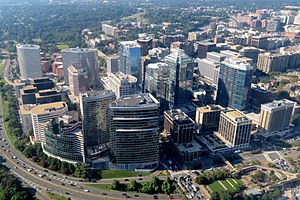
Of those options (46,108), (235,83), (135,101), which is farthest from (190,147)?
(46,108)

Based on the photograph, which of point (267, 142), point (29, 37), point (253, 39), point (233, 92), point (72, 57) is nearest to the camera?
point (267, 142)

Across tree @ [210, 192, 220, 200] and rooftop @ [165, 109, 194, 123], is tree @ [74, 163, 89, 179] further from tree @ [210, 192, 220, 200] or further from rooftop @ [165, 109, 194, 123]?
tree @ [210, 192, 220, 200]

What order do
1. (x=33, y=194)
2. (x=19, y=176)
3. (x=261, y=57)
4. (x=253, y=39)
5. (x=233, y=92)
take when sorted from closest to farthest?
(x=33, y=194) → (x=19, y=176) → (x=233, y=92) → (x=261, y=57) → (x=253, y=39)

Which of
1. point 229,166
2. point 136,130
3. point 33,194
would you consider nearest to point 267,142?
point 229,166

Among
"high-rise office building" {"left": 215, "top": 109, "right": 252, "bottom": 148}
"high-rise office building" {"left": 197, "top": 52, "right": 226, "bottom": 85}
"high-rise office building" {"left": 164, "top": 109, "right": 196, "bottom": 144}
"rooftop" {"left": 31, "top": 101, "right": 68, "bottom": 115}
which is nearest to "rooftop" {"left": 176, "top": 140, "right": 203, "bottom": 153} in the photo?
"high-rise office building" {"left": 164, "top": 109, "right": 196, "bottom": 144}

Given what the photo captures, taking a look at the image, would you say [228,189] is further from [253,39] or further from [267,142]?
[253,39]

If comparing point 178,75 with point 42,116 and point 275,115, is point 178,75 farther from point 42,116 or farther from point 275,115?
point 42,116

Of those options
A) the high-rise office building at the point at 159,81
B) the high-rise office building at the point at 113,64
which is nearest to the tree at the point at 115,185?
the high-rise office building at the point at 159,81
